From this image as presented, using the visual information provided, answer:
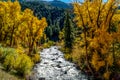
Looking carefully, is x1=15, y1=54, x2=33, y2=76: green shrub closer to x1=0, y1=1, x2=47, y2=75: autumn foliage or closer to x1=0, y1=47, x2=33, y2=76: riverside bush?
x1=0, y1=47, x2=33, y2=76: riverside bush

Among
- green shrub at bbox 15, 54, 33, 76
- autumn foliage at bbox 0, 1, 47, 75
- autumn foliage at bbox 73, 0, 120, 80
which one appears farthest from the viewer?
autumn foliage at bbox 0, 1, 47, 75

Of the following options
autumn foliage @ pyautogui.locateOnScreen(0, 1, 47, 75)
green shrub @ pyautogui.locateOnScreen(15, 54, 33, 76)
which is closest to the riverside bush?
green shrub @ pyautogui.locateOnScreen(15, 54, 33, 76)

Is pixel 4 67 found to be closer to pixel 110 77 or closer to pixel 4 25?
pixel 110 77

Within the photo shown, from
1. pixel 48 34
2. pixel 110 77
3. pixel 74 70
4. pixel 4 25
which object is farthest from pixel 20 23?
pixel 48 34

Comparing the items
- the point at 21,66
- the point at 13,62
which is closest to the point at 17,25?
the point at 21,66

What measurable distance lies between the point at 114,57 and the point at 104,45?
106 inches

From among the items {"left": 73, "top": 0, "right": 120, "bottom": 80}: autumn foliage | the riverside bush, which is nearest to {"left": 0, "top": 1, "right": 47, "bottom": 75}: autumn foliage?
{"left": 73, "top": 0, "right": 120, "bottom": 80}: autumn foliage

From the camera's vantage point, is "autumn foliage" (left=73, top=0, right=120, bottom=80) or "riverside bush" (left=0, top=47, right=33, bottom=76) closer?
"riverside bush" (left=0, top=47, right=33, bottom=76)

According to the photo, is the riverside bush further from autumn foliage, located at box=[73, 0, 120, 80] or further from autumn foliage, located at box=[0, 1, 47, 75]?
autumn foliage, located at box=[0, 1, 47, 75]

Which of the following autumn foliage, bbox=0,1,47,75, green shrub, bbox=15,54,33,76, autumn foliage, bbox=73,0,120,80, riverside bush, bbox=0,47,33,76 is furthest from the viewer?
autumn foliage, bbox=0,1,47,75

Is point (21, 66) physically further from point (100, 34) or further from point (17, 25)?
point (17, 25)

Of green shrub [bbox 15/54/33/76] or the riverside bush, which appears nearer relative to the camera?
the riverside bush

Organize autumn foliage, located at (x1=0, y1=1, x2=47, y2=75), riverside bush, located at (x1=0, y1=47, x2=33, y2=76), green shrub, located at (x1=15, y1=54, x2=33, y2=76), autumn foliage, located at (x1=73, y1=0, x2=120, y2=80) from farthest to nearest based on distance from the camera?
autumn foliage, located at (x1=0, y1=1, x2=47, y2=75) < autumn foliage, located at (x1=73, y1=0, x2=120, y2=80) < green shrub, located at (x1=15, y1=54, x2=33, y2=76) < riverside bush, located at (x1=0, y1=47, x2=33, y2=76)

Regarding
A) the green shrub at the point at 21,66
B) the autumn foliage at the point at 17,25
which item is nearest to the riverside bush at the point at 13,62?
the green shrub at the point at 21,66
